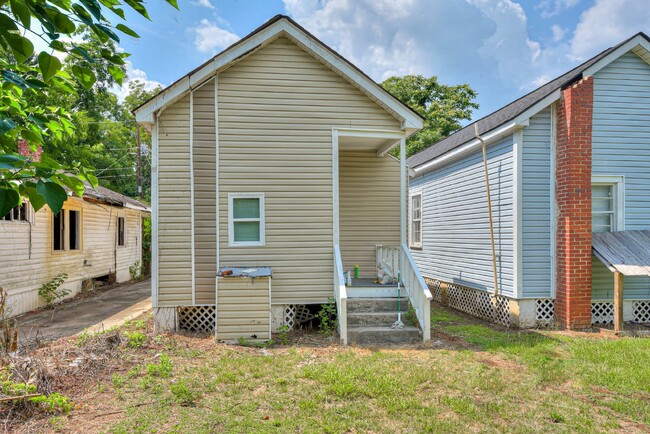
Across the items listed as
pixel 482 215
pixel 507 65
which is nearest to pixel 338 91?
pixel 482 215

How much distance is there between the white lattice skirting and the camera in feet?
28.2

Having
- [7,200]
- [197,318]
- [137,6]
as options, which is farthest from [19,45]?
[197,318]

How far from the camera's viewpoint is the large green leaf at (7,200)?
1.35 m

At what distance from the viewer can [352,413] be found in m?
4.12

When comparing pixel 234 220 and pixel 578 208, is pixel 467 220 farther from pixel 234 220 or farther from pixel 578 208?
pixel 234 220

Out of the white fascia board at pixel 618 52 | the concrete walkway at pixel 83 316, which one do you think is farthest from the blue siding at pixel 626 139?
the concrete walkway at pixel 83 316

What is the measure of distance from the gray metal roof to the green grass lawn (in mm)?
1355

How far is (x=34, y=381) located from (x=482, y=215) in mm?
9184

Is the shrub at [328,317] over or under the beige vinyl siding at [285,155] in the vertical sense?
under

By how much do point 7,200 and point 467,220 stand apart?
1002cm

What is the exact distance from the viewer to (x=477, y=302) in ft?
31.6

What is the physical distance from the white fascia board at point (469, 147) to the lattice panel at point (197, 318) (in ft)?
24.2

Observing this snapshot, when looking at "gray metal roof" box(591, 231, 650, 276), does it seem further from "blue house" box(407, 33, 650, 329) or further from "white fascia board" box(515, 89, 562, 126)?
"white fascia board" box(515, 89, 562, 126)

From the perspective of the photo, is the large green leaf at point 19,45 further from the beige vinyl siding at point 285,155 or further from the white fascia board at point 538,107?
the white fascia board at point 538,107
